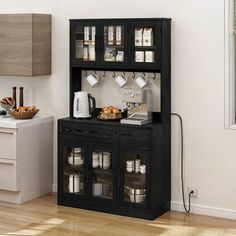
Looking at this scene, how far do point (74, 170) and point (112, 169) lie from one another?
446 mm

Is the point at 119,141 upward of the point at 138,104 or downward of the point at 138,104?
downward

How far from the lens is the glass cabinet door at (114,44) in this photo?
18.7 ft

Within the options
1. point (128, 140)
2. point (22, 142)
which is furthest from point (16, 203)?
point (128, 140)

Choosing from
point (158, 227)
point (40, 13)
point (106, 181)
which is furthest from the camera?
point (40, 13)

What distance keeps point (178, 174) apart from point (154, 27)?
1427 mm

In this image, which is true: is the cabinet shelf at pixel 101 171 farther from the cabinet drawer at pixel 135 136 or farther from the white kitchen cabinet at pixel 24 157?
the white kitchen cabinet at pixel 24 157

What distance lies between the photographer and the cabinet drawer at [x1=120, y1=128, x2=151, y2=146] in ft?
18.0

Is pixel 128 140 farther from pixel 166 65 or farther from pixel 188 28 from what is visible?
pixel 188 28

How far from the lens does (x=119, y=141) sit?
5613 mm

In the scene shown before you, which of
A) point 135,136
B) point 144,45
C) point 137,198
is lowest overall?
point 137,198

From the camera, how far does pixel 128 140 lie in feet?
18.3

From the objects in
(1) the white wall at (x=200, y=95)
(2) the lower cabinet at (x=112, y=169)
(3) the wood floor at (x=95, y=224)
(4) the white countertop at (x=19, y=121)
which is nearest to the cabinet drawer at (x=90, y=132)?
(2) the lower cabinet at (x=112, y=169)

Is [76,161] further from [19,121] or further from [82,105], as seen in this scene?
[19,121]

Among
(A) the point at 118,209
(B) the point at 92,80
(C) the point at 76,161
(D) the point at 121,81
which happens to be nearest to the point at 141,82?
(D) the point at 121,81
